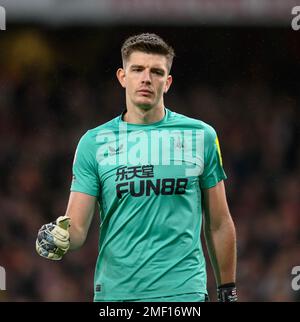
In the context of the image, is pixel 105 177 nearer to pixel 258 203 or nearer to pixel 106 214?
pixel 106 214

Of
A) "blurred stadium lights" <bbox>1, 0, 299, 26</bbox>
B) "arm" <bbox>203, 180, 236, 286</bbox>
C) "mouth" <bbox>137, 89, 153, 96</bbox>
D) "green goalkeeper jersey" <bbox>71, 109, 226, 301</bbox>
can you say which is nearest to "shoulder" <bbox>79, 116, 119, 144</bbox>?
"green goalkeeper jersey" <bbox>71, 109, 226, 301</bbox>

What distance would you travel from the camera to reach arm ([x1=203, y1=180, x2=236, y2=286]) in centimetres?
520

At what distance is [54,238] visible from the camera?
480 centimetres

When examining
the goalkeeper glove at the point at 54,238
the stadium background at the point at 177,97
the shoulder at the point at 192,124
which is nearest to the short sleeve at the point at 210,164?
the shoulder at the point at 192,124

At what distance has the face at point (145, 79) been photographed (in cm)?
509

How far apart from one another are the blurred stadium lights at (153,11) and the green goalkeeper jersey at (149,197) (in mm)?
5700

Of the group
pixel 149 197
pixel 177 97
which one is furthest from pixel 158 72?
pixel 177 97

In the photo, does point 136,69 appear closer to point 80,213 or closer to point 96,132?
point 96,132

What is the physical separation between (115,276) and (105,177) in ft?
1.87

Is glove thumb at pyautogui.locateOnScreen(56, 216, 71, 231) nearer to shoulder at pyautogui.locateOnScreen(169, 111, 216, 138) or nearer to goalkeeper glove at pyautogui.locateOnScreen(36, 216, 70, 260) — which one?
goalkeeper glove at pyautogui.locateOnScreen(36, 216, 70, 260)

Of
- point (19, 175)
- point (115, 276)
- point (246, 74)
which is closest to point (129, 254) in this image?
point (115, 276)

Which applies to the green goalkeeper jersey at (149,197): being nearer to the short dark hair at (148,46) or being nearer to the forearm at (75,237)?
the forearm at (75,237)

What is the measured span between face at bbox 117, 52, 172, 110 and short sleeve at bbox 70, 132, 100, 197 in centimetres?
35

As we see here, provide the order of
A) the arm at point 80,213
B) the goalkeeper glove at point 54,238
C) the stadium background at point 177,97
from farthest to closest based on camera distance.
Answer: the stadium background at point 177,97 < the arm at point 80,213 < the goalkeeper glove at point 54,238
